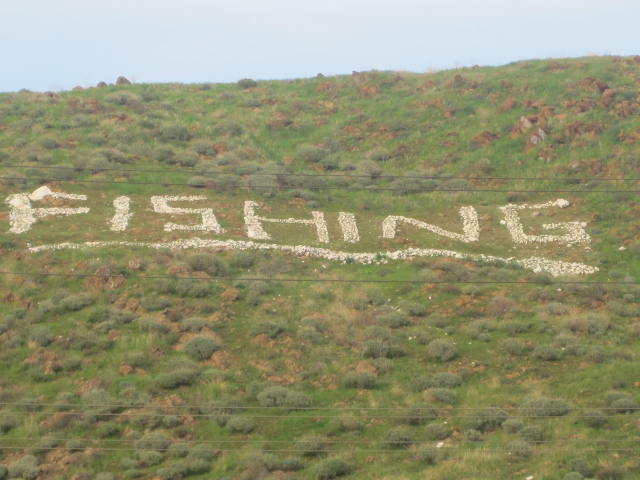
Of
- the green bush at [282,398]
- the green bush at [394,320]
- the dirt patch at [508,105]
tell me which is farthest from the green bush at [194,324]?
the dirt patch at [508,105]

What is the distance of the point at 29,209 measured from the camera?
44625mm

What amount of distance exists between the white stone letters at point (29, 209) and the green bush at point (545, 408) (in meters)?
26.2

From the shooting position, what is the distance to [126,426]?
2723cm

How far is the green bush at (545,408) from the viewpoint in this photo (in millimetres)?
26361

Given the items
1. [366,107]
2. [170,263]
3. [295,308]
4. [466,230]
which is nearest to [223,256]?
[170,263]

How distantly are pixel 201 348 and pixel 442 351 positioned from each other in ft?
28.8

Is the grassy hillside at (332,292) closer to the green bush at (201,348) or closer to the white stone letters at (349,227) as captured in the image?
the green bush at (201,348)

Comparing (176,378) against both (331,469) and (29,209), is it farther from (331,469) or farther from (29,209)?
(29,209)

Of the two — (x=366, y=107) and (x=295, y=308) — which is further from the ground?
(x=366, y=107)

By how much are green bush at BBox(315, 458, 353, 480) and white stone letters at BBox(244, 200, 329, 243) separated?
2031cm

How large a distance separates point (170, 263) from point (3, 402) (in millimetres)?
11511

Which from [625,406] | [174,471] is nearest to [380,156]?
[625,406]

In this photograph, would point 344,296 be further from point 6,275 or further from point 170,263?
point 6,275

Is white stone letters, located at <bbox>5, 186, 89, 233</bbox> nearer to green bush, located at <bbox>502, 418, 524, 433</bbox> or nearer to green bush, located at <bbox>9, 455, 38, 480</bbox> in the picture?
green bush, located at <bbox>9, 455, 38, 480</bbox>
